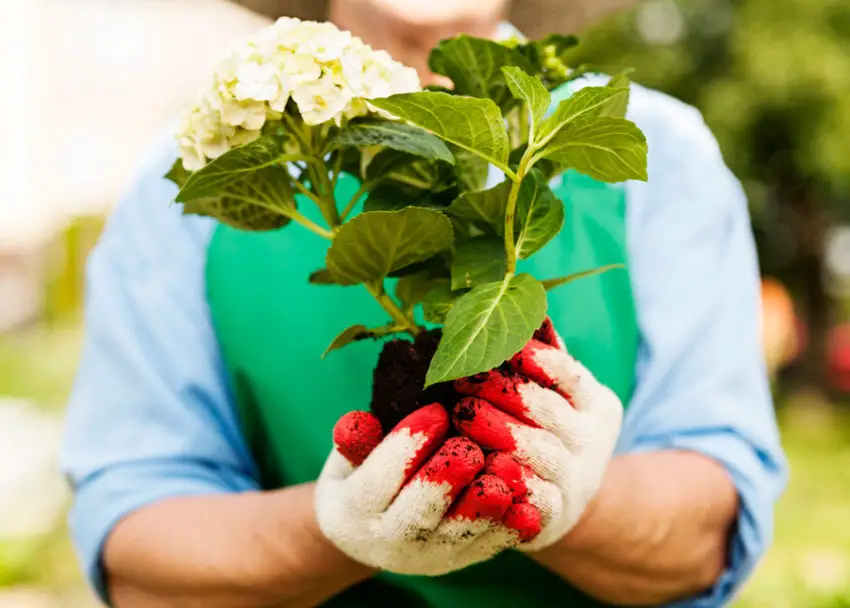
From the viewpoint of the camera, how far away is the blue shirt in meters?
1.23

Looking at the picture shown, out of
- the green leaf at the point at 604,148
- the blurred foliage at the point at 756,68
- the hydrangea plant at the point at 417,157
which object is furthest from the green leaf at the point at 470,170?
the blurred foliage at the point at 756,68

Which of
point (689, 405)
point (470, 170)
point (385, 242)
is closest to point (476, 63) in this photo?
point (470, 170)

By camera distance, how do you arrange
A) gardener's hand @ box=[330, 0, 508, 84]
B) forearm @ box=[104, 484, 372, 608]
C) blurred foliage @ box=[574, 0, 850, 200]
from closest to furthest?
1. forearm @ box=[104, 484, 372, 608]
2. gardener's hand @ box=[330, 0, 508, 84]
3. blurred foliage @ box=[574, 0, 850, 200]

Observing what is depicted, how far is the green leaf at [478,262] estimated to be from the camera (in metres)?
0.85

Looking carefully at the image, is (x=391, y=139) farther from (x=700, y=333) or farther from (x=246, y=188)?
(x=700, y=333)

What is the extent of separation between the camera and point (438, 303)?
867 millimetres

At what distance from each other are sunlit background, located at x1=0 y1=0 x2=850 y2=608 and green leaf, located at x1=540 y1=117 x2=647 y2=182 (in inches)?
32.8

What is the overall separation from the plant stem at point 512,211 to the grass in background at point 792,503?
8.53 feet

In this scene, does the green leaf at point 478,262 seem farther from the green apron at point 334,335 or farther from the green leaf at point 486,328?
the green apron at point 334,335

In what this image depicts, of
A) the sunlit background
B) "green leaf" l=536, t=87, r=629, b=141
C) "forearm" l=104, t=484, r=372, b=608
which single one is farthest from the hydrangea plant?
the sunlit background

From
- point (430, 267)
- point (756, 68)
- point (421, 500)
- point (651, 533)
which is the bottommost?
point (756, 68)

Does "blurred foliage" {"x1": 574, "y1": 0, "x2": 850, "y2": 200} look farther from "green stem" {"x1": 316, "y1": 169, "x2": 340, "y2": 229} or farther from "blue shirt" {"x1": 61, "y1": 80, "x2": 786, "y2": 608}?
"green stem" {"x1": 316, "y1": 169, "x2": 340, "y2": 229}

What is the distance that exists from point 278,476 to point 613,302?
50 cm

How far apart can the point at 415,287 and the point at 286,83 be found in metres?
0.26
